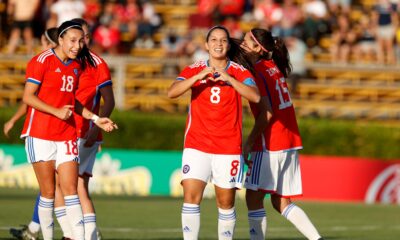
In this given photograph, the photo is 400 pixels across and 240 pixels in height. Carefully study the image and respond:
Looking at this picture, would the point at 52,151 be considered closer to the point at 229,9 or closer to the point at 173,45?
the point at 173,45

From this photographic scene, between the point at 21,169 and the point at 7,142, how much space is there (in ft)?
5.13

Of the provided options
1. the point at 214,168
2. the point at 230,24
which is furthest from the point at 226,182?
the point at 230,24

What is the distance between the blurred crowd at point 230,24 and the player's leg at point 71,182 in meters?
15.9

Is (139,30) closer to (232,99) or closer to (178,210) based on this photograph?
(178,210)

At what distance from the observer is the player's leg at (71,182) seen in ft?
36.8

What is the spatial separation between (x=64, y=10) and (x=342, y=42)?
6.97 meters

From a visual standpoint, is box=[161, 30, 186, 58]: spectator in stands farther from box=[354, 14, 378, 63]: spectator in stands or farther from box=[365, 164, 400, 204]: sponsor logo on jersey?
box=[365, 164, 400, 204]: sponsor logo on jersey

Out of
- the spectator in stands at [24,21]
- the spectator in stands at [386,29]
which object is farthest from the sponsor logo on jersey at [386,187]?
the spectator in stands at [24,21]

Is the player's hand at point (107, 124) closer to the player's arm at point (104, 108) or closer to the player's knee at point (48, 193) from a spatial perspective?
the player's knee at point (48, 193)

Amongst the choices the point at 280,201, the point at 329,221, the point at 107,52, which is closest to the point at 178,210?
the point at 329,221

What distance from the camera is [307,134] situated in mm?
25828

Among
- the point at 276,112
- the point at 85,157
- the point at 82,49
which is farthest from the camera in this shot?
the point at 85,157

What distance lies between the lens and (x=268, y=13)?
28.4 meters

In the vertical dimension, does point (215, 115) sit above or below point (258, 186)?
above
